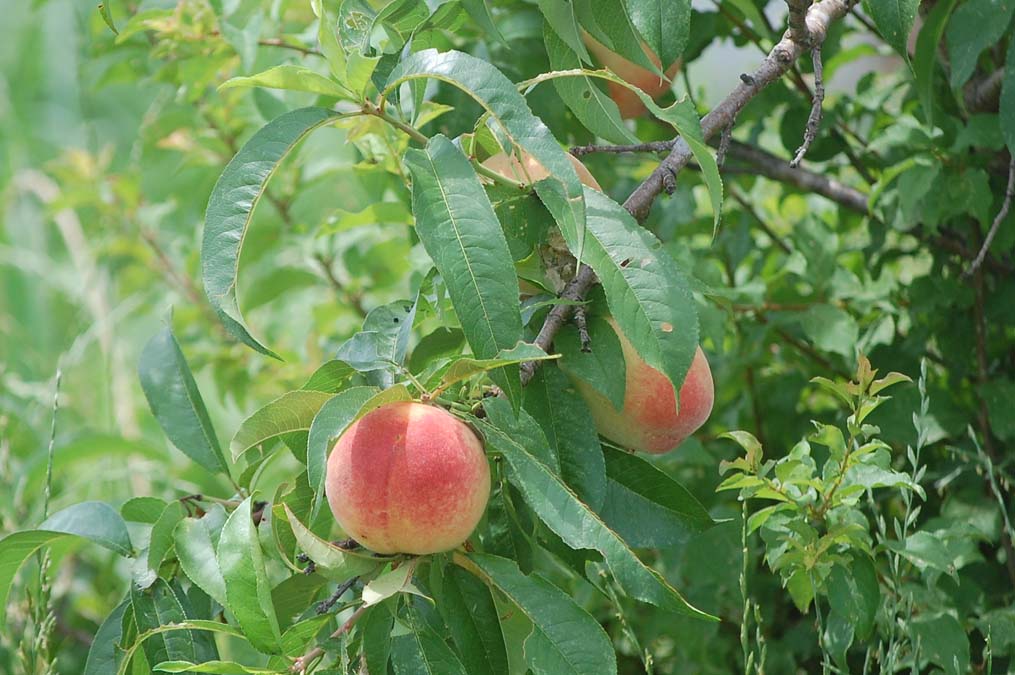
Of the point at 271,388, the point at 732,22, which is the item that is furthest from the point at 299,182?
the point at 732,22

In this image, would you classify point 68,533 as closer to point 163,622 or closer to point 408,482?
point 163,622

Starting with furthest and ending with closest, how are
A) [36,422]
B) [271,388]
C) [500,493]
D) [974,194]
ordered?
[36,422]
[271,388]
[974,194]
[500,493]

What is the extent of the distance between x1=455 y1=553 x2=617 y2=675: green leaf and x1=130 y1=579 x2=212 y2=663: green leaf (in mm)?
A: 237

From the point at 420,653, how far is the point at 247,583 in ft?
0.39

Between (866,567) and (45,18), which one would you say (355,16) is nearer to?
(866,567)

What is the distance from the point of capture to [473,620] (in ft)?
2.48

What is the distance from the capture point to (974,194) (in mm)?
1073

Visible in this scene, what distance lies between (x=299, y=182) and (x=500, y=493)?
2.91ft

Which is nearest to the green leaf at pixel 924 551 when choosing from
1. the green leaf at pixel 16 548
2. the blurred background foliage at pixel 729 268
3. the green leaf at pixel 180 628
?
the blurred background foliage at pixel 729 268

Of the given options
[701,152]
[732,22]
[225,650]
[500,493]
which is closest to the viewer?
[701,152]

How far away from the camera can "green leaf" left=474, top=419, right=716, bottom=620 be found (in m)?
0.67

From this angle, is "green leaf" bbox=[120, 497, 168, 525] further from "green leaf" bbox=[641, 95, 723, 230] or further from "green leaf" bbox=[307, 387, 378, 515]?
"green leaf" bbox=[641, 95, 723, 230]

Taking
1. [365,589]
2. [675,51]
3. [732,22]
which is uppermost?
[675,51]

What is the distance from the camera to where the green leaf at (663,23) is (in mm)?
756
